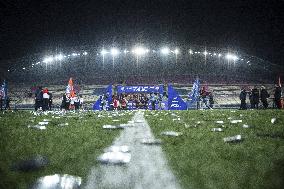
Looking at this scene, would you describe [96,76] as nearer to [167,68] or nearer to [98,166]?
[167,68]

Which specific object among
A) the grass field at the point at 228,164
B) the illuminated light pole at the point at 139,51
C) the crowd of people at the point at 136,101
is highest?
the illuminated light pole at the point at 139,51

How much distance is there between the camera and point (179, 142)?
3.58m

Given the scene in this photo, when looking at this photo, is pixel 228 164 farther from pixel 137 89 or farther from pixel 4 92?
pixel 4 92

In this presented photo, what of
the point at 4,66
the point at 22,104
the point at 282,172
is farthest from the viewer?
the point at 4,66

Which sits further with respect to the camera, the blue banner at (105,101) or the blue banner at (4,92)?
the blue banner at (4,92)

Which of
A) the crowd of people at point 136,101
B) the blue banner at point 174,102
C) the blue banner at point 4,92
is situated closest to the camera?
the blue banner at point 174,102

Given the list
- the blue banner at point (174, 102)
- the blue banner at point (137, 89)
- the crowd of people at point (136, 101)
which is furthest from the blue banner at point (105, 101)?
the blue banner at point (174, 102)

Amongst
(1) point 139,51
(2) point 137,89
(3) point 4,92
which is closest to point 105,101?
(2) point 137,89

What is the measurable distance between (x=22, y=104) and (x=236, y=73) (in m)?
42.3

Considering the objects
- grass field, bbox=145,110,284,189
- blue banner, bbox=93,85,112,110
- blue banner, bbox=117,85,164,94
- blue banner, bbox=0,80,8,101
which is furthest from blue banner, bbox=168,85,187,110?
grass field, bbox=145,110,284,189

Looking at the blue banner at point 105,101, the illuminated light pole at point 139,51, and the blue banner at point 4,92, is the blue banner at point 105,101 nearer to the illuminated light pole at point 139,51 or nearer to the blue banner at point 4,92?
the blue banner at point 4,92

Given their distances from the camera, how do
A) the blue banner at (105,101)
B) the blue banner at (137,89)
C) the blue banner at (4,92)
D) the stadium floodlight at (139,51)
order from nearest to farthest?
the blue banner at (105,101)
the blue banner at (4,92)
the blue banner at (137,89)
the stadium floodlight at (139,51)

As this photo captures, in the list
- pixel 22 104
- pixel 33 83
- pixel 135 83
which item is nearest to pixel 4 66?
pixel 33 83

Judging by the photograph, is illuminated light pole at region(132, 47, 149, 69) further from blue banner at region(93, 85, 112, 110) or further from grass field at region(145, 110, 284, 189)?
grass field at region(145, 110, 284, 189)
